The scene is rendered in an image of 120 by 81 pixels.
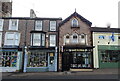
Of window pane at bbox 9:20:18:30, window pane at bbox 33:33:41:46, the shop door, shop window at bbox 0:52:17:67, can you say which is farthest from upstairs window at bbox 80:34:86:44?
window pane at bbox 9:20:18:30

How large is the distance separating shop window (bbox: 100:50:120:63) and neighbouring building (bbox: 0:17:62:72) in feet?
27.9

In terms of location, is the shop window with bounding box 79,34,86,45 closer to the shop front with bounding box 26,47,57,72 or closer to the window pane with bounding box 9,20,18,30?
the shop front with bounding box 26,47,57,72

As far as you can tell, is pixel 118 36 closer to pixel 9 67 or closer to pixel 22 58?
pixel 22 58

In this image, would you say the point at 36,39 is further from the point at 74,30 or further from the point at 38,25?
the point at 74,30

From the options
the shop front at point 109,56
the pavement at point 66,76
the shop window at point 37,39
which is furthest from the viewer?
the shop front at point 109,56

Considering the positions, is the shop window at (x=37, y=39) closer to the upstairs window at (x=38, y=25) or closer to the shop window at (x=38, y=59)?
the upstairs window at (x=38, y=25)

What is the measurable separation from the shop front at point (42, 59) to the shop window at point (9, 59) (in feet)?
7.21

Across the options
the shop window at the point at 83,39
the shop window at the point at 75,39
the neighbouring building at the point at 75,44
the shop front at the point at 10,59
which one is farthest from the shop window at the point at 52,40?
the shop front at the point at 10,59

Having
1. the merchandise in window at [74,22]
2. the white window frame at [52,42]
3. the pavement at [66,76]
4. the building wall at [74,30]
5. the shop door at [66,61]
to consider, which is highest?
the merchandise in window at [74,22]

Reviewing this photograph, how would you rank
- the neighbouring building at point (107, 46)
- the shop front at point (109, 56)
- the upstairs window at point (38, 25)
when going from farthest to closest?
1. the neighbouring building at point (107, 46)
2. the shop front at point (109, 56)
3. the upstairs window at point (38, 25)

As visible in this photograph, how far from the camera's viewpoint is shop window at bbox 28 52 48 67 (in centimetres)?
2081

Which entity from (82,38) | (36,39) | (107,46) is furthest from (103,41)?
(36,39)

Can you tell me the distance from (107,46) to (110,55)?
5.52 ft

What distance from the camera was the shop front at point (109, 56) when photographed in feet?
74.0
